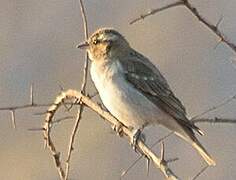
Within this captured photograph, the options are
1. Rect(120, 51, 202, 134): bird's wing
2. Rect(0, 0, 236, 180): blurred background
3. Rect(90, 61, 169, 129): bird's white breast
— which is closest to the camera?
Rect(90, 61, 169, 129): bird's white breast

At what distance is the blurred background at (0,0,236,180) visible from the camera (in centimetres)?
1512

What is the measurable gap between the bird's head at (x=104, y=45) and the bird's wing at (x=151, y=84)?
109mm

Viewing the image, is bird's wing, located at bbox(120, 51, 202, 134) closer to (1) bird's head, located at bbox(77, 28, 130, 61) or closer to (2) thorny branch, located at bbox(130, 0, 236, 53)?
(1) bird's head, located at bbox(77, 28, 130, 61)

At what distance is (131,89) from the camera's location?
9.35 m

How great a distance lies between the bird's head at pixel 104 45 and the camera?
31.3 ft

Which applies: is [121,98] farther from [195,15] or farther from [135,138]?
[195,15]

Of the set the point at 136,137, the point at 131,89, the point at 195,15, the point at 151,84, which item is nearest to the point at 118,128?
the point at 136,137

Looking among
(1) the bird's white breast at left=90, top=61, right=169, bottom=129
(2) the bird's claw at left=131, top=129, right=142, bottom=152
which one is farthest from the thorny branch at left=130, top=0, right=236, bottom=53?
(1) the bird's white breast at left=90, top=61, right=169, bottom=129

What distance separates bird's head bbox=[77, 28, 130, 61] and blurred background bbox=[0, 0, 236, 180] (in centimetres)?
418

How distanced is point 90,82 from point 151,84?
6101 millimetres

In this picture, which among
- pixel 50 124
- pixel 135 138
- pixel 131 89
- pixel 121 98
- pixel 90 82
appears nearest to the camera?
pixel 50 124

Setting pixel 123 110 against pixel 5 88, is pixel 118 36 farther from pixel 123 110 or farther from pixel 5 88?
pixel 5 88

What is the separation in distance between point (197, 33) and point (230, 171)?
14.0ft

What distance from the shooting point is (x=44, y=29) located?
18969mm
